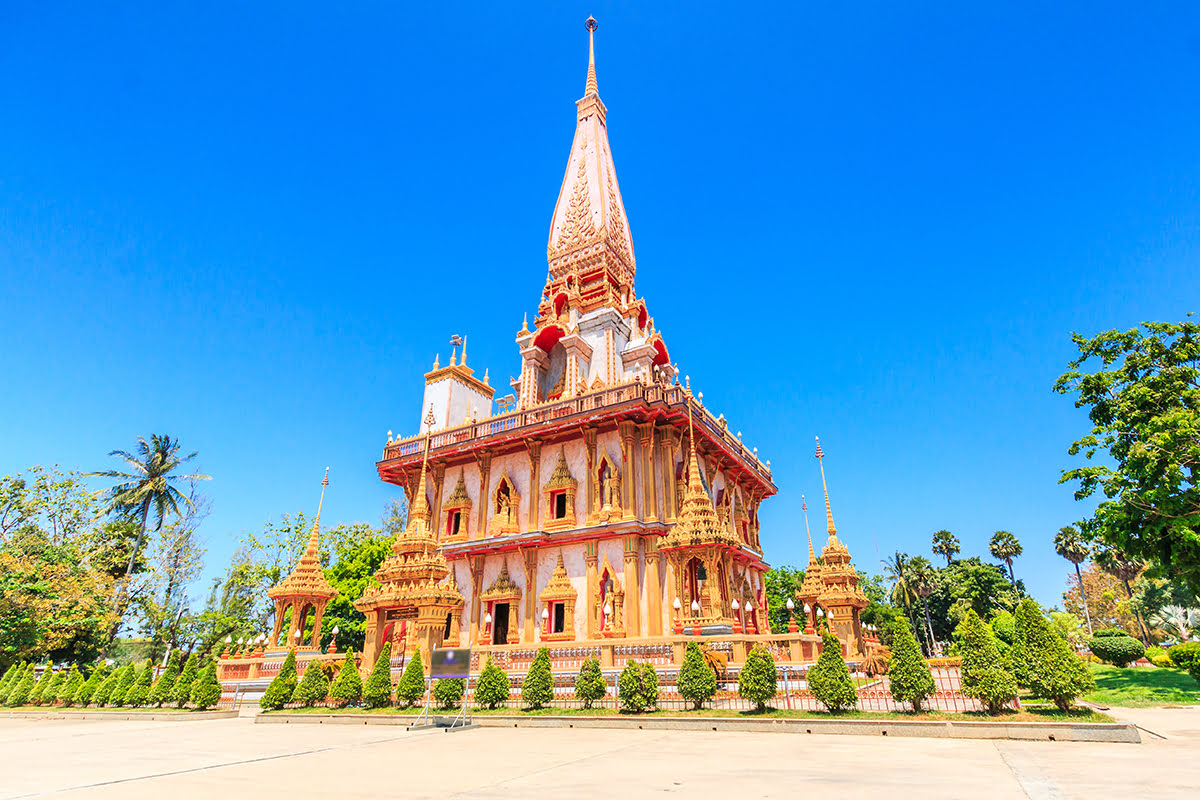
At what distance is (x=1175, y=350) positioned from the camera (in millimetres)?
19156

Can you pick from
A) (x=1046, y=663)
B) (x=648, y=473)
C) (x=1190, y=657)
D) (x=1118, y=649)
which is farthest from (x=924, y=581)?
(x=1046, y=663)

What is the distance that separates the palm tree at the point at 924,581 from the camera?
55.3m

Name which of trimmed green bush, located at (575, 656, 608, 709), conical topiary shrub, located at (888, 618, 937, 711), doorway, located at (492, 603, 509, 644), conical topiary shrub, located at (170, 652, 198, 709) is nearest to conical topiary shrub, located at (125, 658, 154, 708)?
conical topiary shrub, located at (170, 652, 198, 709)

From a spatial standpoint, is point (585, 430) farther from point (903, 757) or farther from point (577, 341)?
point (903, 757)

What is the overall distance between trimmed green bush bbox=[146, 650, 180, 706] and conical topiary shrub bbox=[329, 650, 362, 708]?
21.1 ft

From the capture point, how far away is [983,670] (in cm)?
1095

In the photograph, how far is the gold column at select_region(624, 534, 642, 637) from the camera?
70.3 feet

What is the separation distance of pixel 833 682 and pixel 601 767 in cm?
657

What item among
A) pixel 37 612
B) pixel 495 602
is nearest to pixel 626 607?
pixel 495 602

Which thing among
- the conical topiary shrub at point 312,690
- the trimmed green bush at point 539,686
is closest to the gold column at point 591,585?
the trimmed green bush at point 539,686

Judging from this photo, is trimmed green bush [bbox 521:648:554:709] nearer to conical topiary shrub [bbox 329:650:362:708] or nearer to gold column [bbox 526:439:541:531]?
conical topiary shrub [bbox 329:650:362:708]

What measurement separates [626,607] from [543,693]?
7.62m

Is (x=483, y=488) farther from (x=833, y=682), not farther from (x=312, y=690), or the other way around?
(x=833, y=682)

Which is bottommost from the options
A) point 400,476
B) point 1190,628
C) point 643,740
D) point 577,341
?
point 643,740
